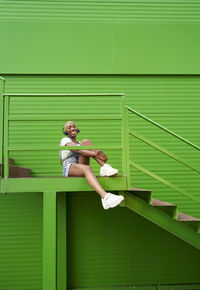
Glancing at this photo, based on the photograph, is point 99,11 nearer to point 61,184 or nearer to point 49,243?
point 61,184

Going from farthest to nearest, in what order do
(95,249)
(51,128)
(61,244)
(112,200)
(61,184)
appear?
(51,128) → (95,249) → (61,244) → (61,184) → (112,200)

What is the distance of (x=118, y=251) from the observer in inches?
210

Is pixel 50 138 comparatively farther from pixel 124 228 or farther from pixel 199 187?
pixel 199 187

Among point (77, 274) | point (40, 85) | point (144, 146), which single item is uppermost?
point (40, 85)

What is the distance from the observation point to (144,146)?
5504 mm

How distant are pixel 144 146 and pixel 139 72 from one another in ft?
4.52

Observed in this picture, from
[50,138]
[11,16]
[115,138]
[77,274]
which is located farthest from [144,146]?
[11,16]

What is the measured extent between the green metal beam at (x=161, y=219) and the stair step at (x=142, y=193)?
0.08 metres

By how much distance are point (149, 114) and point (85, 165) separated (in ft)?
7.35

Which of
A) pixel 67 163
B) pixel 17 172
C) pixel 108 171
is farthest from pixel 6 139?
pixel 108 171

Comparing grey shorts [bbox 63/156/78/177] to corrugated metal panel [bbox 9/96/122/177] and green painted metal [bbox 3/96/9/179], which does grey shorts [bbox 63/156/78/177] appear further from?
corrugated metal panel [bbox 9/96/122/177]

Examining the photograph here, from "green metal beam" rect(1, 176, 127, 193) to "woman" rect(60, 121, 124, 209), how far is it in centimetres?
9

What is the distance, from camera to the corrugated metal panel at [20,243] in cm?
519

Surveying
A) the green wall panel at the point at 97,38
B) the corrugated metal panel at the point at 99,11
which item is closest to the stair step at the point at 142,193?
the green wall panel at the point at 97,38
